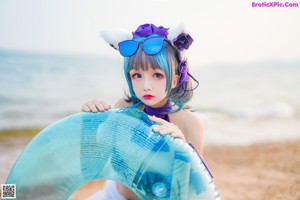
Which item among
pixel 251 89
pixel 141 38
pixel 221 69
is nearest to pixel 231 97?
pixel 251 89

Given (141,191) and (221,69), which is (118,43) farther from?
(221,69)

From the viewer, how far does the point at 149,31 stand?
2123mm

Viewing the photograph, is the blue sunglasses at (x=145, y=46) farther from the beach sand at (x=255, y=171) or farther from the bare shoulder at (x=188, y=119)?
the beach sand at (x=255, y=171)

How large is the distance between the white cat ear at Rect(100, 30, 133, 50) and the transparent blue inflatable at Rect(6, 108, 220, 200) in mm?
386

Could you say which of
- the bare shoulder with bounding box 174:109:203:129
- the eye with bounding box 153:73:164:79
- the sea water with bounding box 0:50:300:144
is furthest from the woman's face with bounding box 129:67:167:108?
the sea water with bounding box 0:50:300:144

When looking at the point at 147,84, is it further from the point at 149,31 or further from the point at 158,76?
the point at 149,31

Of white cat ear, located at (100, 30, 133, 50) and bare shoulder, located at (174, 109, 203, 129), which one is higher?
white cat ear, located at (100, 30, 133, 50)

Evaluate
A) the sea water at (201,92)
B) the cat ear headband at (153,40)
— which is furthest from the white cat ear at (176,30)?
the sea water at (201,92)

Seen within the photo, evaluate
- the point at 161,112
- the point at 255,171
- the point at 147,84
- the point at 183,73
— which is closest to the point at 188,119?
the point at 161,112

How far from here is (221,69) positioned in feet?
56.8

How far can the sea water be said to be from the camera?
23.9ft

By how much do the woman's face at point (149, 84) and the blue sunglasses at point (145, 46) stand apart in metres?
0.09

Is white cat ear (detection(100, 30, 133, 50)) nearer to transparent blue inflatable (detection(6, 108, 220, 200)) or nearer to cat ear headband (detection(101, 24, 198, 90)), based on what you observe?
cat ear headband (detection(101, 24, 198, 90))

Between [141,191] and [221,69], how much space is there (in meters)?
15.8
